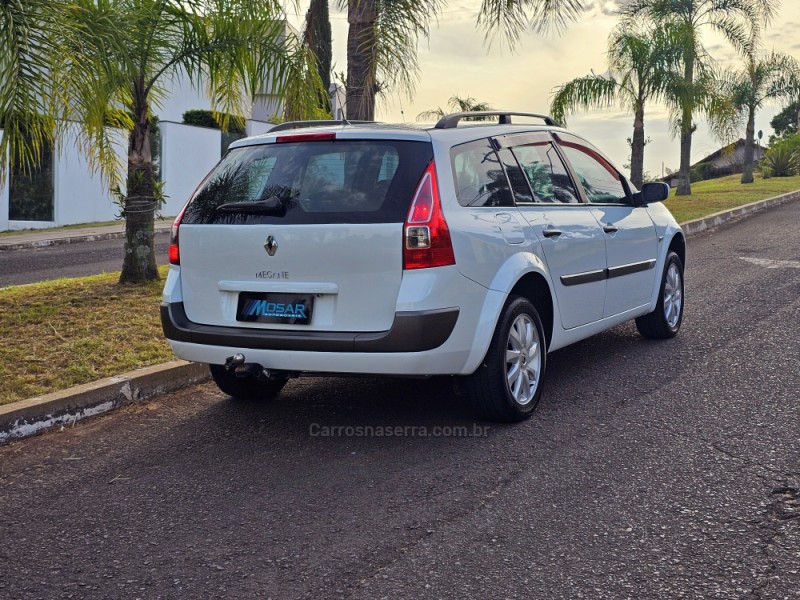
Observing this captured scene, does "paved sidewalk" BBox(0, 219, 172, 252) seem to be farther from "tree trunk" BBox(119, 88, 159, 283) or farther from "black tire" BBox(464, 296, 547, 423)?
"black tire" BBox(464, 296, 547, 423)

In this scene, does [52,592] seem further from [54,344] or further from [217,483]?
[54,344]

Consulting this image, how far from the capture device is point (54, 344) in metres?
7.12

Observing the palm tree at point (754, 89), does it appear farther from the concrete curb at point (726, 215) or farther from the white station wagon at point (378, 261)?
the white station wagon at point (378, 261)

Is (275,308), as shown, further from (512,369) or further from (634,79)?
(634,79)

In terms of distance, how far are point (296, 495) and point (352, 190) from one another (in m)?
1.60

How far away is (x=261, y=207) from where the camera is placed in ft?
16.5

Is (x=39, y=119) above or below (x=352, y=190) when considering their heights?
above

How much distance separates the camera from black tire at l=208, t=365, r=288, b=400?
230 inches

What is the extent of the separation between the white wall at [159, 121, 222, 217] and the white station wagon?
68.1ft

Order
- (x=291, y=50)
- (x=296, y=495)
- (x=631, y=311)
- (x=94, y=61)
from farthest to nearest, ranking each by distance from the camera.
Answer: (x=291, y=50) → (x=94, y=61) → (x=631, y=311) → (x=296, y=495)

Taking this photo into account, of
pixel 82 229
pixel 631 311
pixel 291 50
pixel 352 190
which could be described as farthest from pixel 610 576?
pixel 82 229

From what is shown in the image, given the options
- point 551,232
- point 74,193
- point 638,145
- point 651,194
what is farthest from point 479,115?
point 638,145

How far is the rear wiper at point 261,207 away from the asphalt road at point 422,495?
120 centimetres

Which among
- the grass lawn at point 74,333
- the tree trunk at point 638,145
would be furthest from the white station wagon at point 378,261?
the tree trunk at point 638,145
